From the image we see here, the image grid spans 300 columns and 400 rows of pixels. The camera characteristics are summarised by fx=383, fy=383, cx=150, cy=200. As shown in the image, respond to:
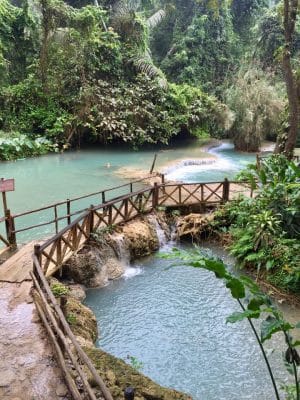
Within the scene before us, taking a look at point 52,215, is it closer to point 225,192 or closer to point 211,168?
point 225,192

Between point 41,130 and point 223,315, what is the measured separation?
68.6ft

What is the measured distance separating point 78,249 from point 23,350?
4.22 meters

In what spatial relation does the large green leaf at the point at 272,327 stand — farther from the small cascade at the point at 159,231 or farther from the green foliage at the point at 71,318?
the small cascade at the point at 159,231

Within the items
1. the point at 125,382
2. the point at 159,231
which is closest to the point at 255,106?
the point at 159,231

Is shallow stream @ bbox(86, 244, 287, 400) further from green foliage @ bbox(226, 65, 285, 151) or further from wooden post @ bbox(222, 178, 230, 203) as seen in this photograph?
green foliage @ bbox(226, 65, 285, 151)

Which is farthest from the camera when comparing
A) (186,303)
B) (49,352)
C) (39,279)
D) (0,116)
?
(0,116)

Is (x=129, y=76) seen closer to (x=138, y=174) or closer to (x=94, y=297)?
(x=138, y=174)

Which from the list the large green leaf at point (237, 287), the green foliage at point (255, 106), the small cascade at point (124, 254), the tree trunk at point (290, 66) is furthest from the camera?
the green foliage at point (255, 106)

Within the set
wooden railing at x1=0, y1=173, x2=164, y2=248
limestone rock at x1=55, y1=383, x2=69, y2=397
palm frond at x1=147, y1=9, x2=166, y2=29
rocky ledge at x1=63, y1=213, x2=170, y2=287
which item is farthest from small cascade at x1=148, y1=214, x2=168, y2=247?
palm frond at x1=147, y1=9, x2=166, y2=29

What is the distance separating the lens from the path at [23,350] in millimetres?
4969

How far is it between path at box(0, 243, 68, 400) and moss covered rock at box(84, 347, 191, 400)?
0.63 meters

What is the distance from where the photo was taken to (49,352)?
18.7 feet

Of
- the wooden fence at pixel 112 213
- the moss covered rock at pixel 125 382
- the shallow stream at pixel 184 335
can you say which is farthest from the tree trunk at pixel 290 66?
the moss covered rock at pixel 125 382

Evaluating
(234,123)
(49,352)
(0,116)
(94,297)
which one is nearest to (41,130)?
(0,116)
